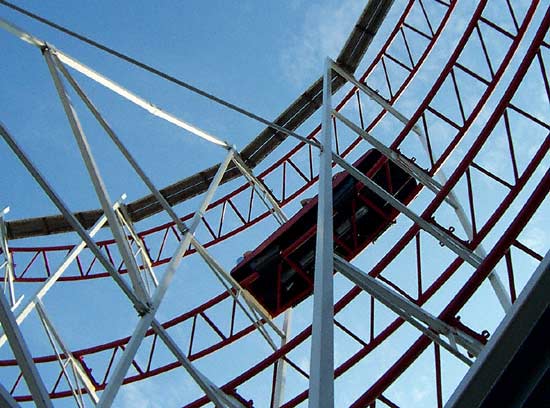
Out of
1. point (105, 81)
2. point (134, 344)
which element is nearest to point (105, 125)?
point (105, 81)

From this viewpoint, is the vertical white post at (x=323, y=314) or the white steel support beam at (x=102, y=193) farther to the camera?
the white steel support beam at (x=102, y=193)

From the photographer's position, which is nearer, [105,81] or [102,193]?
[102,193]

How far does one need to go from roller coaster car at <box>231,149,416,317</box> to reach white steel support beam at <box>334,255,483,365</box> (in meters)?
5.05

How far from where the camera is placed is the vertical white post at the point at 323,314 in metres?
3.79

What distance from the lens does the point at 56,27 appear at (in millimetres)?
6367

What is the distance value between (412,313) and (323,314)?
6.43 feet

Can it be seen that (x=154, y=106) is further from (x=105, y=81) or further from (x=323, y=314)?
(x=323, y=314)

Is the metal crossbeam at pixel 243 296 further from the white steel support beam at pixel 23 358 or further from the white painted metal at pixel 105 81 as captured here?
the white steel support beam at pixel 23 358

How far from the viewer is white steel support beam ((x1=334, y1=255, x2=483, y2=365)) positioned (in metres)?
6.38

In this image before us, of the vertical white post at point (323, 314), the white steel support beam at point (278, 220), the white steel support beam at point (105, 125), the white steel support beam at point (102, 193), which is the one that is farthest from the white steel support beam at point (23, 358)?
the white steel support beam at point (278, 220)

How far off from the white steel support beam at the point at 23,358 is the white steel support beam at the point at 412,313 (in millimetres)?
3223

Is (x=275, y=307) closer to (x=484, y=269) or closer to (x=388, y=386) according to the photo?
(x=388, y=386)

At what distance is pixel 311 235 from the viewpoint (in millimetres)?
11648

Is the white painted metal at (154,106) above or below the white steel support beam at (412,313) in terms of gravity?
above
